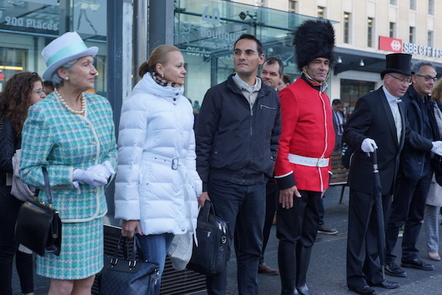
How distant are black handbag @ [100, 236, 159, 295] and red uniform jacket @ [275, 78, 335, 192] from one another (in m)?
1.57

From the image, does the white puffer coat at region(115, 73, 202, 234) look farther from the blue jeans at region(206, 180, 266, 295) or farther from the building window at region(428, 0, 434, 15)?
the building window at region(428, 0, 434, 15)

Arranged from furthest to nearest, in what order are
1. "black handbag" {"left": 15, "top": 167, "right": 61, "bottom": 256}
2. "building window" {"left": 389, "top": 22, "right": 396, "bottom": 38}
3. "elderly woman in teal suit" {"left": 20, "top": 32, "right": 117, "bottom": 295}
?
1. "building window" {"left": 389, "top": 22, "right": 396, "bottom": 38}
2. "elderly woman in teal suit" {"left": 20, "top": 32, "right": 117, "bottom": 295}
3. "black handbag" {"left": 15, "top": 167, "right": 61, "bottom": 256}

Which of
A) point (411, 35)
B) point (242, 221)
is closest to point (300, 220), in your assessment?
point (242, 221)

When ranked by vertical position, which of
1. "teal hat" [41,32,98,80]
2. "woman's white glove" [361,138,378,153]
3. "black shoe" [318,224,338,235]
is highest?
"teal hat" [41,32,98,80]

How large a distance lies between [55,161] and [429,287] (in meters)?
3.82

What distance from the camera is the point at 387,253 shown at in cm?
607

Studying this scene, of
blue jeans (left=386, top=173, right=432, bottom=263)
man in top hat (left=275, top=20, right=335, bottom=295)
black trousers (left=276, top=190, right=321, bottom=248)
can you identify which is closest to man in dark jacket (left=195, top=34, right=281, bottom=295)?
man in top hat (left=275, top=20, right=335, bottom=295)

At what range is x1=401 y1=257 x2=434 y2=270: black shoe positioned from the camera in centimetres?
623

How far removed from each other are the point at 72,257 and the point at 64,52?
109 cm

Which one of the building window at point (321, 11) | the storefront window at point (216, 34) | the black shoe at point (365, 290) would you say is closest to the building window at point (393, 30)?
the building window at point (321, 11)

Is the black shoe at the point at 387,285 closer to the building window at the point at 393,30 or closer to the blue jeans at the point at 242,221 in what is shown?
the blue jeans at the point at 242,221

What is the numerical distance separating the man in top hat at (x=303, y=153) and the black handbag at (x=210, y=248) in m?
0.80

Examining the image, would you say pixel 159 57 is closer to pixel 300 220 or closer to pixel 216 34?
pixel 300 220

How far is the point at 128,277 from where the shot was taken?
3.38m
